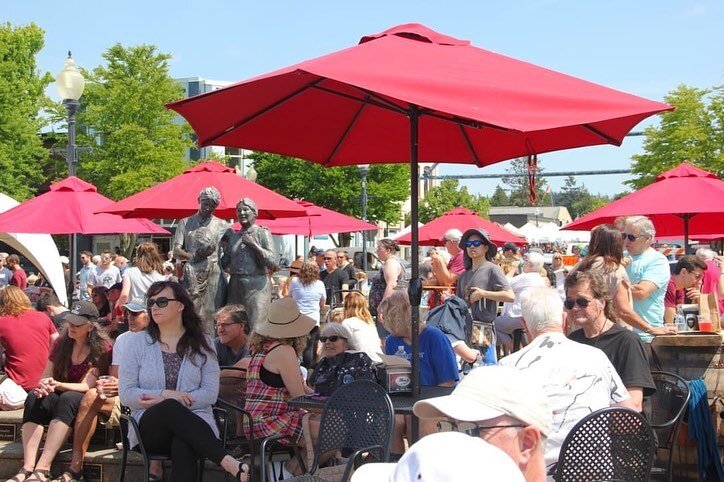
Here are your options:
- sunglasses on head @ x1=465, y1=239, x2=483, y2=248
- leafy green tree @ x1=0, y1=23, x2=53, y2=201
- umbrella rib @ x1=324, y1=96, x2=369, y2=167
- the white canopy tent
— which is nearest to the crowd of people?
sunglasses on head @ x1=465, y1=239, x2=483, y2=248

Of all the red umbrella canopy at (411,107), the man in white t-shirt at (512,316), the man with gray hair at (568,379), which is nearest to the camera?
the red umbrella canopy at (411,107)

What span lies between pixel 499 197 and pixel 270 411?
174 metres

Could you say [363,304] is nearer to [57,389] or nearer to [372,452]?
[57,389]

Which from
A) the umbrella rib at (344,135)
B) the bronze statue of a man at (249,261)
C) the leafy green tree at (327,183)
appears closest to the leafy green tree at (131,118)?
the leafy green tree at (327,183)

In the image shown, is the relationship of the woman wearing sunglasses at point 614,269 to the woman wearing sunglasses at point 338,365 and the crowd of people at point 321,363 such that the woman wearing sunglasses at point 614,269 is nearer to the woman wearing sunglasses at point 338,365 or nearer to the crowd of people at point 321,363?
the crowd of people at point 321,363

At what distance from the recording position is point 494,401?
2.61m

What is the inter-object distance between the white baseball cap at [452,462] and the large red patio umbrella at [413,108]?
2105 millimetres

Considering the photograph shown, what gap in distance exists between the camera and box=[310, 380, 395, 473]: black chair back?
460cm

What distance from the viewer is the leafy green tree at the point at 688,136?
106 feet

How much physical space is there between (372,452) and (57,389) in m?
3.05

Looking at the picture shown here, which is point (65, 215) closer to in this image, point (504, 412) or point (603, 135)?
point (603, 135)

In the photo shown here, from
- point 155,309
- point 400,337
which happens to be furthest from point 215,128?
point 400,337

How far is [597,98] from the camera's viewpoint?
4.27 m

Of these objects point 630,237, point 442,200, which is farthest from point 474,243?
point 442,200
